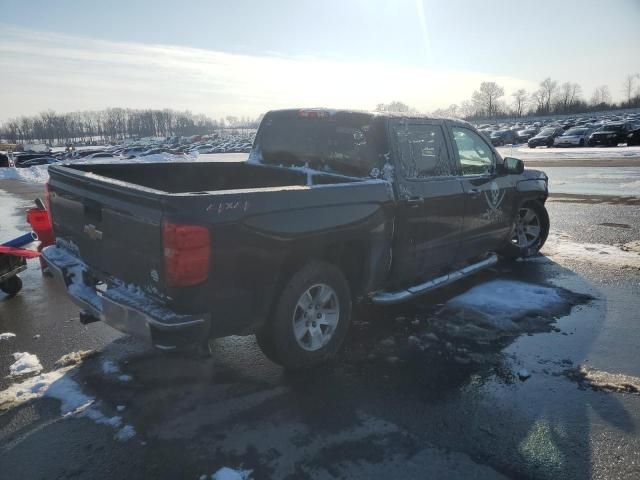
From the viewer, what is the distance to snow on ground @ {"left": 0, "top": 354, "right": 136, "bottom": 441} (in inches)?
120

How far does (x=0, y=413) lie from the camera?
10.3ft

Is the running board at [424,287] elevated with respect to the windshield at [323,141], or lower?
lower

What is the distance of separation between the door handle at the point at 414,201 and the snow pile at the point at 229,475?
8.46 feet

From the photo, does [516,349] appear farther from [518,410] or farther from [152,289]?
[152,289]

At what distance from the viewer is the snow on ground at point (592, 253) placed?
6.55 meters

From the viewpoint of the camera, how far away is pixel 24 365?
3.82m

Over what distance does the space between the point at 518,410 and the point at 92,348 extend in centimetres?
353

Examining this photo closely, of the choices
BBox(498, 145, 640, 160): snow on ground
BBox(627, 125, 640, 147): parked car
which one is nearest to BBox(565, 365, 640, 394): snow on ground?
BBox(498, 145, 640, 160): snow on ground

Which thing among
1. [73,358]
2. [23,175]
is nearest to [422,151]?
[73,358]

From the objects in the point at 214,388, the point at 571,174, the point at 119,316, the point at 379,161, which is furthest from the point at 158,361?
the point at 571,174

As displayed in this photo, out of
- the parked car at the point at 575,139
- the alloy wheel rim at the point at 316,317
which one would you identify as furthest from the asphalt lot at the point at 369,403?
the parked car at the point at 575,139

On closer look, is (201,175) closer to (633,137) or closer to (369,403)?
(369,403)

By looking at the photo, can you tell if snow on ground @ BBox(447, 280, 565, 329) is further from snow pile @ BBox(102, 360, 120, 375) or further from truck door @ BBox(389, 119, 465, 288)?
snow pile @ BBox(102, 360, 120, 375)

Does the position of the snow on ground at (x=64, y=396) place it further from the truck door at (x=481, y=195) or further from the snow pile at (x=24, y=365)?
the truck door at (x=481, y=195)
